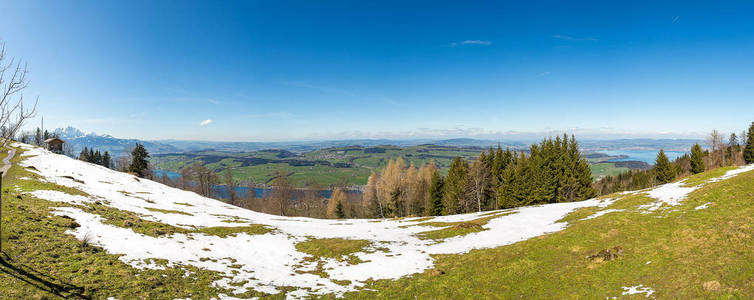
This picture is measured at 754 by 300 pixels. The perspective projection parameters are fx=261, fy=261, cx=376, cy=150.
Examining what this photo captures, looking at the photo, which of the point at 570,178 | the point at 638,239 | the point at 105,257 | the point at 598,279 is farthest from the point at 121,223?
the point at 570,178

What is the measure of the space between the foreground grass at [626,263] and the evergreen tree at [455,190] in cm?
3649

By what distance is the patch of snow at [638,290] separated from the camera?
1118cm

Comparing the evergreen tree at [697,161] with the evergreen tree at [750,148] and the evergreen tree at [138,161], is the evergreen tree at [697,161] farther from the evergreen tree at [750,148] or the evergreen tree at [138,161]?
the evergreen tree at [138,161]

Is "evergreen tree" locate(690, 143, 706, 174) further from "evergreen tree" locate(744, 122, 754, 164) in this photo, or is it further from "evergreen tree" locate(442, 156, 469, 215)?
"evergreen tree" locate(442, 156, 469, 215)

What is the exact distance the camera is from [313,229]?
32125mm

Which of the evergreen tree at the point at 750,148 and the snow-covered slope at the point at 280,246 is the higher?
the evergreen tree at the point at 750,148

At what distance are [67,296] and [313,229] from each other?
23116mm

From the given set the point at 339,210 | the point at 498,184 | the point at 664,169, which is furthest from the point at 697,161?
the point at 339,210

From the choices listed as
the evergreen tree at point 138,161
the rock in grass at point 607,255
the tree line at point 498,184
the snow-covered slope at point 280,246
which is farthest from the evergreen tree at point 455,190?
the evergreen tree at point 138,161

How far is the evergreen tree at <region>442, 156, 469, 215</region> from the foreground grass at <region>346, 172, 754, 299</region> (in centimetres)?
3649

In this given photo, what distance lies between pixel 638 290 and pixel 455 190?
46.7 metres

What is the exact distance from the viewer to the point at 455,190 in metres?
57.8

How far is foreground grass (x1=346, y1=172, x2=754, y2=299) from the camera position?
36.4 ft

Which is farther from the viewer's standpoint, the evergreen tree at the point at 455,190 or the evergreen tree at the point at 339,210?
the evergreen tree at the point at 339,210
